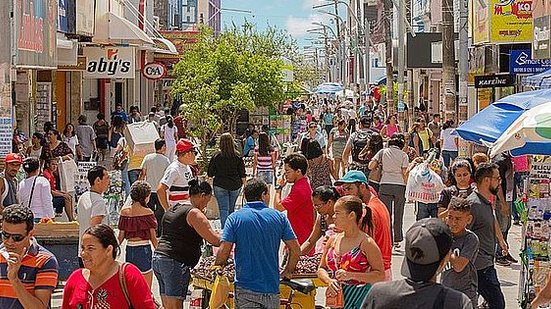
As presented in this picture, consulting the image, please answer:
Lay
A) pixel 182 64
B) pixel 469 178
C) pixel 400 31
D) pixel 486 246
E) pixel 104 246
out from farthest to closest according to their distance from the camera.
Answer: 1. pixel 400 31
2. pixel 182 64
3. pixel 469 178
4. pixel 486 246
5. pixel 104 246

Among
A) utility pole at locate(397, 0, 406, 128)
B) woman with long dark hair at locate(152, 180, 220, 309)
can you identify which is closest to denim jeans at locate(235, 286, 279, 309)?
woman with long dark hair at locate(152, 180, 220, 309)

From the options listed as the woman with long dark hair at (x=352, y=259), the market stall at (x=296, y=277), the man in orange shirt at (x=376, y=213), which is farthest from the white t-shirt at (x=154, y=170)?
the woman with long dark hair at (x=352, y=259)

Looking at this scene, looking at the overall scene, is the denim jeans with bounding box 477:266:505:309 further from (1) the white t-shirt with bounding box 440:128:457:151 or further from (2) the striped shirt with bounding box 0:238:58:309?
(1) the white t-shirt with bounding box 440:128:457:151

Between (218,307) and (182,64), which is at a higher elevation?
(182,64)

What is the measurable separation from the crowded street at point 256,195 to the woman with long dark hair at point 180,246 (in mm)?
12

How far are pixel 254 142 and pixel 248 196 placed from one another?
16068 mm

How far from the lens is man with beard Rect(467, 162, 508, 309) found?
9445 mm

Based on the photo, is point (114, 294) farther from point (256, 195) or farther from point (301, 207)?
point (301, 207)

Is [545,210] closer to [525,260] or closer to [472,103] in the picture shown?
[525,260]

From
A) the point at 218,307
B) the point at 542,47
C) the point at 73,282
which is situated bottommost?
the point at 218,307

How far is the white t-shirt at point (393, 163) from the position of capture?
1493 centimetres

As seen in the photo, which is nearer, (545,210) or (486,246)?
(486,246)

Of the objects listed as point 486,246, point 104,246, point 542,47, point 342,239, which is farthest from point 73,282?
point 542,47

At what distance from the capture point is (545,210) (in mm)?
10406
